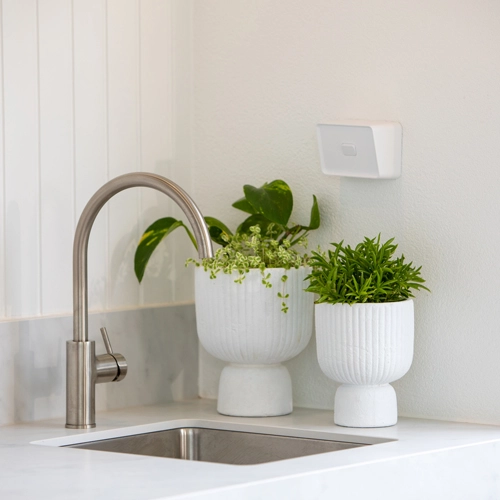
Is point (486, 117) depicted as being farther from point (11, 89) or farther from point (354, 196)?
point (11, 89)

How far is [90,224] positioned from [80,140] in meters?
0.18

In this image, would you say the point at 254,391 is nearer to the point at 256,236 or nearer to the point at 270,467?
the point at 256,236

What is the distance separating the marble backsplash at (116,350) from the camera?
1.44m

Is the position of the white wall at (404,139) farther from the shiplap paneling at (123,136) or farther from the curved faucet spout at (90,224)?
the curved faucet spout at (90,224)

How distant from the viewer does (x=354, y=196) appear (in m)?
1.56

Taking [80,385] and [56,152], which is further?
[56,152]

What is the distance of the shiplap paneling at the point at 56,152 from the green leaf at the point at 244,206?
0.26 meters

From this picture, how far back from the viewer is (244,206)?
1.61 m

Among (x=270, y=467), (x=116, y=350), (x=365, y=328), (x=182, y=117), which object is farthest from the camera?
(x=182, y=117)

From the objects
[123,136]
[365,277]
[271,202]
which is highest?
[123,136]

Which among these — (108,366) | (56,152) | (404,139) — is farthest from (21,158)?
(404,139)

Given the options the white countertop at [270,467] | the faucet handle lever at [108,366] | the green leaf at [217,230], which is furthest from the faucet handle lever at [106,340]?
the green leaf at [217,230]

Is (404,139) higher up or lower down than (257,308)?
higher up

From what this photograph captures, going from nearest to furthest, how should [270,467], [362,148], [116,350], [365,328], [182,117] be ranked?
[270,467], [365,328], [362,148], [116,350], [182,117]
